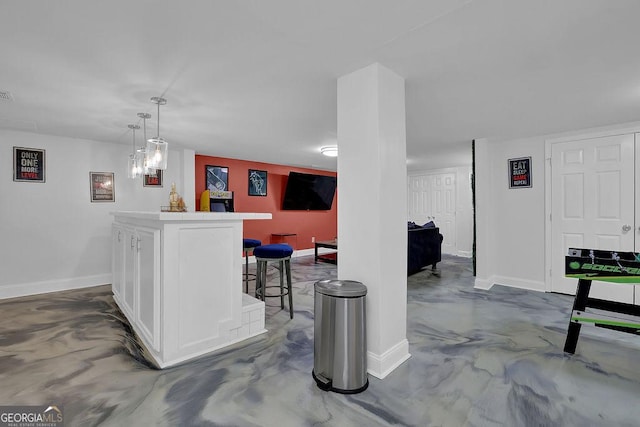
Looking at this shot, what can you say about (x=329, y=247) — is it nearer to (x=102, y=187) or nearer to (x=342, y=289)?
(x=102, y=187)

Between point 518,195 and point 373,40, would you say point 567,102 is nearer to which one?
point 518,195

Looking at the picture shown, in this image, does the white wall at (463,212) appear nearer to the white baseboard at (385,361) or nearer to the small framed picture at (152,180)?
the white baseboard at (385,361)

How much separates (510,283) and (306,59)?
4.26m

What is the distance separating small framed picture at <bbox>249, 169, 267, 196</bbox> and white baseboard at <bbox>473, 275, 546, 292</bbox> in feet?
14.3

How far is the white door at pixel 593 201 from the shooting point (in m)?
3.62

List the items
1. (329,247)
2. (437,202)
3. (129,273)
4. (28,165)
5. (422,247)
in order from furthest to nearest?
(437,202), (329,247), (422,247), (28,165), (129,273)

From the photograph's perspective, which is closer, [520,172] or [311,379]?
[311,379]

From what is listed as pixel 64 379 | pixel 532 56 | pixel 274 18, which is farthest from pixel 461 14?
pixel 64 379

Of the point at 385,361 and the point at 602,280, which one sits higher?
the point at 602,280

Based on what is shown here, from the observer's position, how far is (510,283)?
14.6 feet
